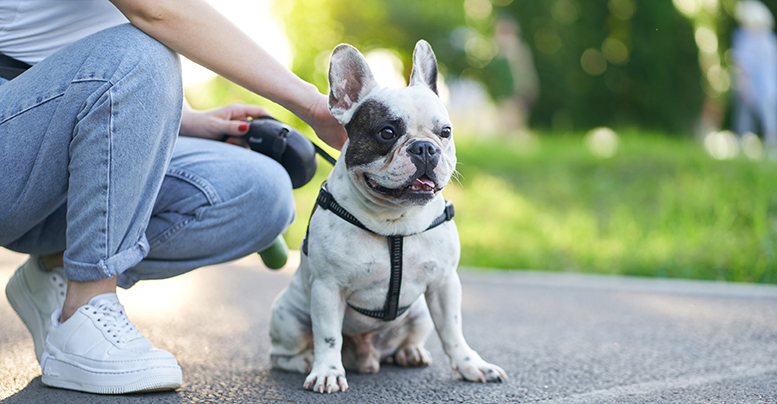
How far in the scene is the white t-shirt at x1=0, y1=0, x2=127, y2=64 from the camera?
1.78 m

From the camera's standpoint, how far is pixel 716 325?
2.90 metres

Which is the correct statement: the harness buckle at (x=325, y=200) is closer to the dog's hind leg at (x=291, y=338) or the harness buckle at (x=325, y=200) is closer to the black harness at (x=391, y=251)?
the black harness at (x=391, y=251)

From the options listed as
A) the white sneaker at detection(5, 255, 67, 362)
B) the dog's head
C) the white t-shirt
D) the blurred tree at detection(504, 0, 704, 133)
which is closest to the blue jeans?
the white t-shirt

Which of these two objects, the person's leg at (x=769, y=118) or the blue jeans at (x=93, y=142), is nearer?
the blue jeans at (x=93, y=142)

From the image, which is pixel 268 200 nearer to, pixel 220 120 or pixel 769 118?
pixel 220 120

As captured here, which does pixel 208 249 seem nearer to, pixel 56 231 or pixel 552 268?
pixel 56 231

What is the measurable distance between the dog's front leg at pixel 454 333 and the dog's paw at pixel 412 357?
0.73 feet

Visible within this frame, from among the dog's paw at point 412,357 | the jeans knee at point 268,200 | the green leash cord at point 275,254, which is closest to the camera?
the jeans knee at point 268,200

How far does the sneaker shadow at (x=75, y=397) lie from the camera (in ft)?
5.56

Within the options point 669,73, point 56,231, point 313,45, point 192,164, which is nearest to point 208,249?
point 192,164

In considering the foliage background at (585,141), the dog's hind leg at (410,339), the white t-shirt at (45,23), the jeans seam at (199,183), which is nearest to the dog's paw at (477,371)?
the dog's hind leg at (410,339)

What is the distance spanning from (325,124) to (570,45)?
1226 centimetres

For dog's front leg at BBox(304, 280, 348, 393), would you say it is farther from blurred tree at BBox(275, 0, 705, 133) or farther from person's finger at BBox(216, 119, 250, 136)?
blurred tree at BBox(275, 0, 705, 133)

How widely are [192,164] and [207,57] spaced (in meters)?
0.44
